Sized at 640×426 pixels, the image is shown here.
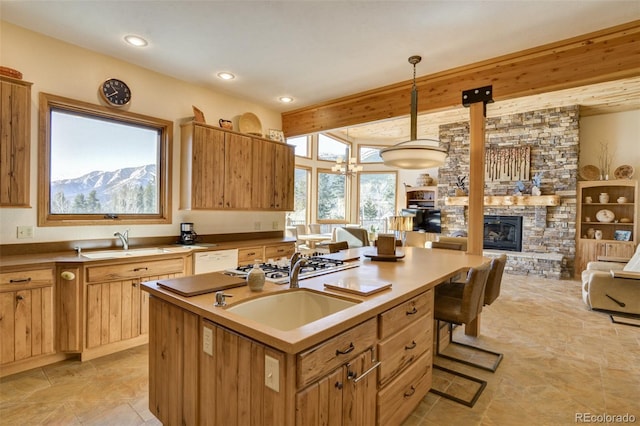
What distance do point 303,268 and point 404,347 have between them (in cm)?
90

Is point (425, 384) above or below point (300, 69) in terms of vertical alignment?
below

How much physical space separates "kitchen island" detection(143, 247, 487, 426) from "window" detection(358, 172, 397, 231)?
7468mm

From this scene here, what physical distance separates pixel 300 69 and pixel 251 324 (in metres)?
2.88

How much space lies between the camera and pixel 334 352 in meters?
1.27

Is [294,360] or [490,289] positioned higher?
[294,360]

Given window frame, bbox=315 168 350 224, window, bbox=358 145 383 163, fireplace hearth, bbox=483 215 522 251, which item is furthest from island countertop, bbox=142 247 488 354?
window, bbox=358 145 383 163

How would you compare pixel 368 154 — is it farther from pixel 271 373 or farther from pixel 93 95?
pixel 271 373

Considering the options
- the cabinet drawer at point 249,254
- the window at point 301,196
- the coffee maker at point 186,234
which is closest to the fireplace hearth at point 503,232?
the window at point 301,196

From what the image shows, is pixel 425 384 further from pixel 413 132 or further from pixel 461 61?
pixel 461 61

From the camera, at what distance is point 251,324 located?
124cm

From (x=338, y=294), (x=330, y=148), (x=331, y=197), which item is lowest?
(x=338, y=294)

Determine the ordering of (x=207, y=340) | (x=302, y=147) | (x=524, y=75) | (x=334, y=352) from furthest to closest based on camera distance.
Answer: (x=302, y=147), (x=524, y=75), (x=207, y=340), (x=334, y=352)

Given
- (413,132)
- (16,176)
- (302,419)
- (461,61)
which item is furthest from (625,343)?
(16,176)

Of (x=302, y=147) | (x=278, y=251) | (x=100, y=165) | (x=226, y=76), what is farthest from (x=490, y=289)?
(x=302, y=147)
